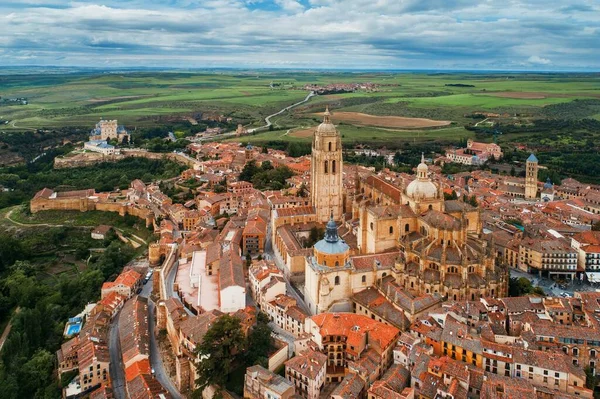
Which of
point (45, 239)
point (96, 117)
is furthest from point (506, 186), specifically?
point (96, 117)

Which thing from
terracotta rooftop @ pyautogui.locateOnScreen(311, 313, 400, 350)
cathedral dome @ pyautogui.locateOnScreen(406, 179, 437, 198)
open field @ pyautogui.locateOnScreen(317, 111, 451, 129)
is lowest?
terracotta rooftop @ pyautogui.locateOnScreen(311, 313, 400, 350)

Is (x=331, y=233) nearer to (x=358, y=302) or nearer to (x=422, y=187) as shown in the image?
(x=358, y=302)

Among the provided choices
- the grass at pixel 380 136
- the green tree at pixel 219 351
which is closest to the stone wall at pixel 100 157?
the grass at pixel 380 136

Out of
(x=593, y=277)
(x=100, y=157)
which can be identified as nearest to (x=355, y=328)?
(x=593, y=277)

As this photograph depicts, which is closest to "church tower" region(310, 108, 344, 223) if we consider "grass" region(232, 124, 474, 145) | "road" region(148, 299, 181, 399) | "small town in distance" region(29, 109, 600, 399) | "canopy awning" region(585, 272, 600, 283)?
"small town in distance" region(29, 109, 600, 399)

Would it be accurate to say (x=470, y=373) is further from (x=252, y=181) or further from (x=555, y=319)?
(x=252, y=181)

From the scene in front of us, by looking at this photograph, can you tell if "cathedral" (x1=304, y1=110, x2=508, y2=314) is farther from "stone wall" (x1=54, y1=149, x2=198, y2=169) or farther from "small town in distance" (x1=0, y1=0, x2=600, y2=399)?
"stone wall" (x1=54, y1=149, x2=198, y2=169)
